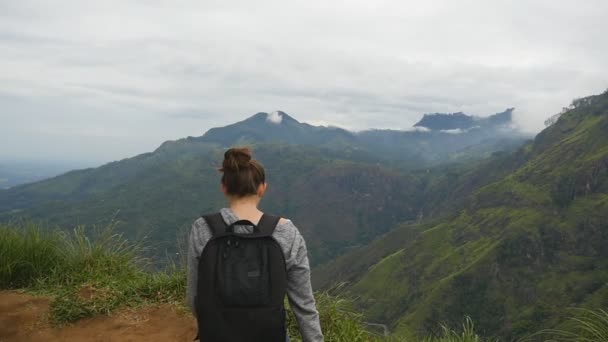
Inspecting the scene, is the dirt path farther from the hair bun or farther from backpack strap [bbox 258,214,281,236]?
the hair bun

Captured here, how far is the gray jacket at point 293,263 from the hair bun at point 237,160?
357 millimetres

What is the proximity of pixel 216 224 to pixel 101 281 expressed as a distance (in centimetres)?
469

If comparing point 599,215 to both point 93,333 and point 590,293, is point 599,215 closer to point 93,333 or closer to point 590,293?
point 590,293

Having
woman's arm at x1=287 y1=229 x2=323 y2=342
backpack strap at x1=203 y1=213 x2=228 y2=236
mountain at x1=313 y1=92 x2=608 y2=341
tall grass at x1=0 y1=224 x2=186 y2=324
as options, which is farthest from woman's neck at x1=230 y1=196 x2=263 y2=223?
mountain at x1=313 y1=92 x2=608 y2=341

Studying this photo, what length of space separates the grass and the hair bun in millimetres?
3395

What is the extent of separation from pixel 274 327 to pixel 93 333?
3606 mm

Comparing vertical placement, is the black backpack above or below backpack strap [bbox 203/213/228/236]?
below

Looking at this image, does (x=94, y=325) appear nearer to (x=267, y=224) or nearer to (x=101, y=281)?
(x=101, y=281)

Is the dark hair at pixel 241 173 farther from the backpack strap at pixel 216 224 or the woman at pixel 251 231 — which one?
the backpack strap at pixel 216 224

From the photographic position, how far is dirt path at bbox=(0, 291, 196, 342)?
5715 millimetres

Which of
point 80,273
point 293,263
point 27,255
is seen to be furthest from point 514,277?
point 293,263

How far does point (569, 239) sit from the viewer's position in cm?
17762

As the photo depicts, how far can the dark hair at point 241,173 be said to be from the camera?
3467mm

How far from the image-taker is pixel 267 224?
11.2 ft
